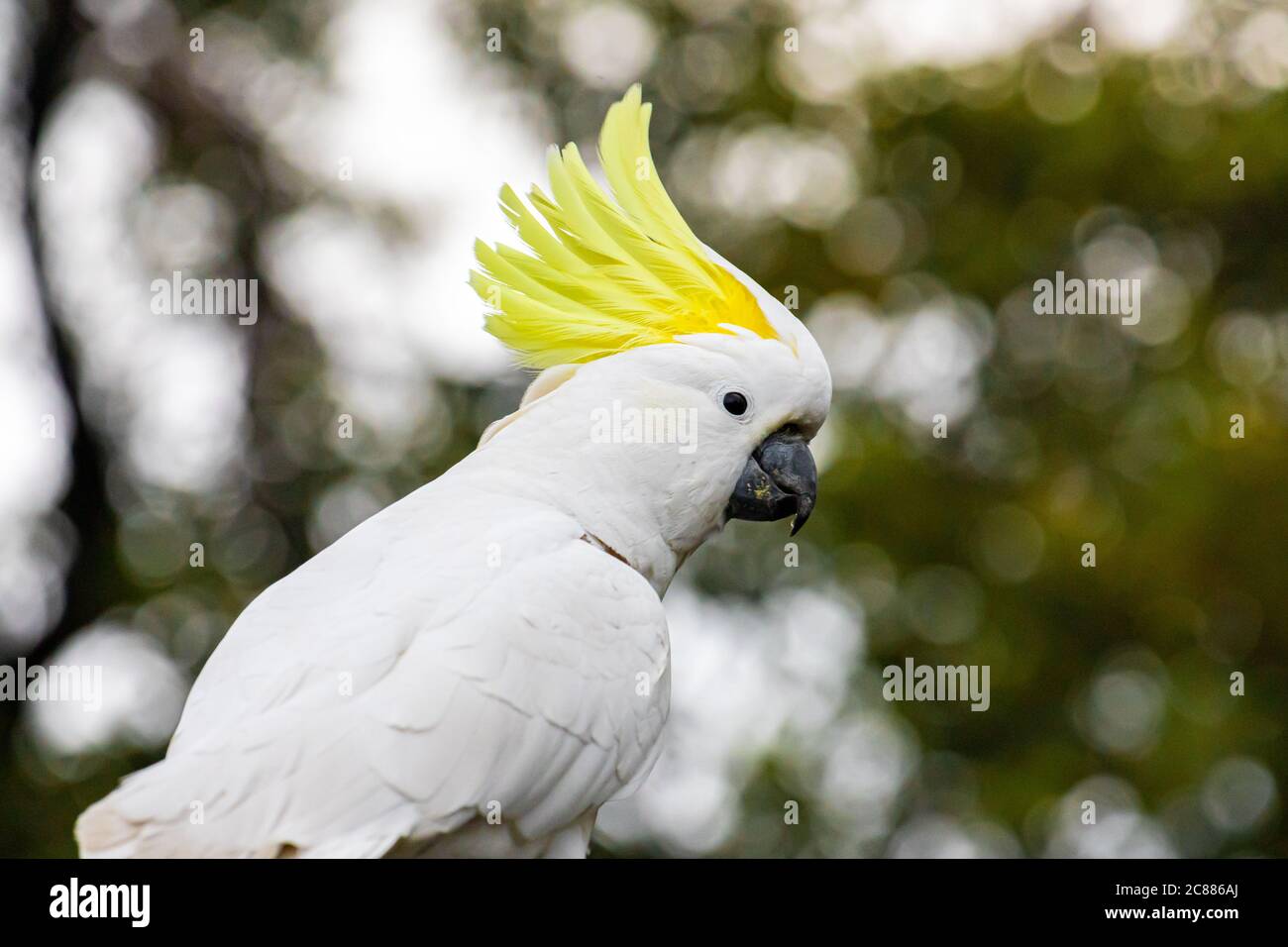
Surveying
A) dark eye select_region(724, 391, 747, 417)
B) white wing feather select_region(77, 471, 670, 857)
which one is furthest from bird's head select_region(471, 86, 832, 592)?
white wing feather select_region(77, 471, 670, 857)

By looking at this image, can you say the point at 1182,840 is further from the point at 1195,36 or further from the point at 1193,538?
the point at 1195,36

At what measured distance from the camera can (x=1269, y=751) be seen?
9.59m

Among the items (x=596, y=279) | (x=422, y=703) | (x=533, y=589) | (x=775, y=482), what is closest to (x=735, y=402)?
(x=775, y=482)

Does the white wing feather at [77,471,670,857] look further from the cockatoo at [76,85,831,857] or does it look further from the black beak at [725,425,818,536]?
the black beak at [725,425,818,536]

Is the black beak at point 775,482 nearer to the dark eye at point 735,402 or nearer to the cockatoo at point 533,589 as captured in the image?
the cockatoo at point 533,589

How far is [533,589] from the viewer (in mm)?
2764

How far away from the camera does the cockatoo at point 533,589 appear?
2.45 metres

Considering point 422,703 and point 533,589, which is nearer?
point 422,703

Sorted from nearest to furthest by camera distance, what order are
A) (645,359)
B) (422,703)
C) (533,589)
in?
1. (422,703)
2. (533,589)
3. (645,359)

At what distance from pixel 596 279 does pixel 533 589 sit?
0.91 metres

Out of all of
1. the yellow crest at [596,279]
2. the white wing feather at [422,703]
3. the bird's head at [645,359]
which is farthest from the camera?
the yellow crest at [596,279]

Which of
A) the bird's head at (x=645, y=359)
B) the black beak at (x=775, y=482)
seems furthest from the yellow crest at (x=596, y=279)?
the black beak at (x=775, y=482)

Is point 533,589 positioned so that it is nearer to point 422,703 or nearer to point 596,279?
point 422,703
